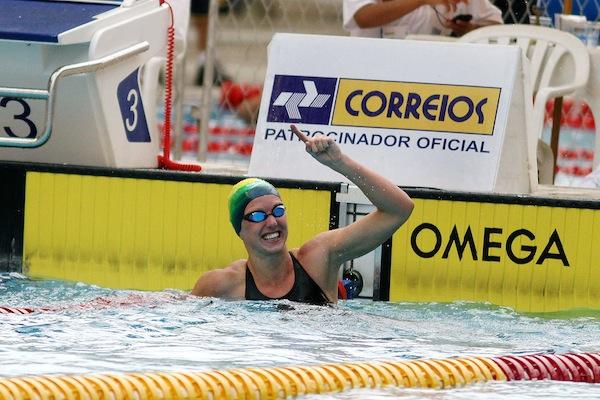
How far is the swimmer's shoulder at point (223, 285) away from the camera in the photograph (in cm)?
500

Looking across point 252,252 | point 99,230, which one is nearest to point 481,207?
point 252,252

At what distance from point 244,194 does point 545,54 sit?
2701 millimetres

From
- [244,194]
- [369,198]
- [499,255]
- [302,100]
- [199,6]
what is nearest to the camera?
[369,198]

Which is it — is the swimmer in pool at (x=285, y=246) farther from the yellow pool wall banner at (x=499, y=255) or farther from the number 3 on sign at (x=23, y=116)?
the number 3 on sign at (x=23, y=116)

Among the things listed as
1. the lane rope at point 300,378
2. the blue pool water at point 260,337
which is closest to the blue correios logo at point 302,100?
the blue pool water at point 260,337

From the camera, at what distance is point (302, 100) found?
6.11 metres

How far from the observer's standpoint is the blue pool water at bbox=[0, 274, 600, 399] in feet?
13.4

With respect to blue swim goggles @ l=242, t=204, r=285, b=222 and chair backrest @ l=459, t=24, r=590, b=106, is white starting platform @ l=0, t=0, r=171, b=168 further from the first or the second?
chair backrest @ l=459, t=24, r=590, b=106

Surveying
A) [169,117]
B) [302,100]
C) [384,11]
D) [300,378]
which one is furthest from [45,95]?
[300,378]

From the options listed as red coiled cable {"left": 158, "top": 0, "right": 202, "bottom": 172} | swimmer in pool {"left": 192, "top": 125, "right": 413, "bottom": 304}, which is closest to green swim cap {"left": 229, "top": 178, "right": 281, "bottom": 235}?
swimmer in pool {"left": 192, "top": 125, "right": 413, "bottom": 304}

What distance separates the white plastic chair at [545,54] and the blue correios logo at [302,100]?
3.44 ft

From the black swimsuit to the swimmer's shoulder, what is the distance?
0.11 feet

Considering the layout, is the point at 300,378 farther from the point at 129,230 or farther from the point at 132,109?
the point at 132,109

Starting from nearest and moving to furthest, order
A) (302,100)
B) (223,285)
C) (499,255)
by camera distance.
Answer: (223,285) → (499,255) → (302,100)
